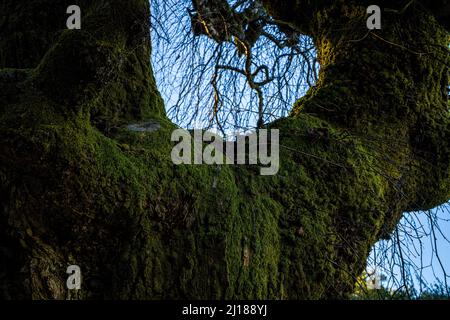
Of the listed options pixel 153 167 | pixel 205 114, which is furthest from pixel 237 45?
pixel 153 167

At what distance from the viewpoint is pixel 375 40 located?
2918mm

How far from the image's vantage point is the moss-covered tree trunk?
172cm

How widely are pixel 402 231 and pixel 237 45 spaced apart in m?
1.73

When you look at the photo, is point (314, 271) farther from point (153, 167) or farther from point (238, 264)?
point (153, 167)

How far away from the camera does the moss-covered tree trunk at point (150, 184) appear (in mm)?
1719

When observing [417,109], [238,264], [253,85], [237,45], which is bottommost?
[238,264]

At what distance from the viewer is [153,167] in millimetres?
1914

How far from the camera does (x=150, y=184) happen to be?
72.9 inches

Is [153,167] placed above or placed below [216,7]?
below

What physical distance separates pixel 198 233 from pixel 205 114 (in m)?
1.33

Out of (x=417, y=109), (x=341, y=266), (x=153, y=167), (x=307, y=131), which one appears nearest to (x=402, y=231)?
(x=341, y=266)
